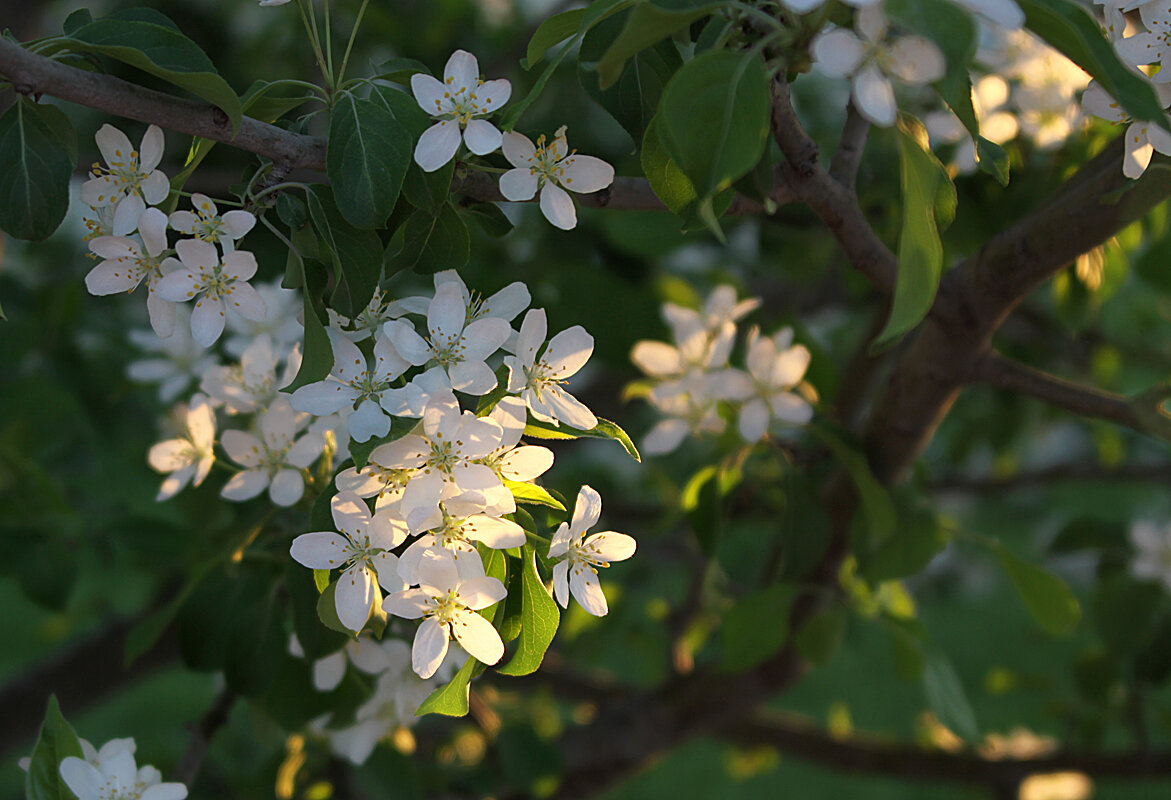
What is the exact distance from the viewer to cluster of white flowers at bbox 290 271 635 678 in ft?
1.44

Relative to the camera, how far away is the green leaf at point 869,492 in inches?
29.1

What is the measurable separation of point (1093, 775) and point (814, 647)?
53cm

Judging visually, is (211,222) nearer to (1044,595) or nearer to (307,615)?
(307,615)

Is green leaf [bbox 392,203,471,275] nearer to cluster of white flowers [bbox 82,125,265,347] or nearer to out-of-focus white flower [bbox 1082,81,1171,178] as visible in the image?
cluster of white flowers [bbox 82,125,265,347]

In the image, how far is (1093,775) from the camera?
1153 millimetres

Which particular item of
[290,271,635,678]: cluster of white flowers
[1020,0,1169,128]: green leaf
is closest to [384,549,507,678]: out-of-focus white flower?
[290,271,635,678]: cluster of white flowers

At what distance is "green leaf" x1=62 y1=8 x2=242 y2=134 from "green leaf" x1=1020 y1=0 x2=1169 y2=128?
1.15ft

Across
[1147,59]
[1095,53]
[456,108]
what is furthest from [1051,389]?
[456,108]

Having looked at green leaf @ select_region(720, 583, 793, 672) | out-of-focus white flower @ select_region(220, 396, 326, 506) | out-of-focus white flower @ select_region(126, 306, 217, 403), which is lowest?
green leaf @ select_region(720, 583, 793, 672)

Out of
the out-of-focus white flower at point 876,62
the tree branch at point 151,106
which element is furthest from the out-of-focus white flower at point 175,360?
the out-of-focus white flower at point 876,62

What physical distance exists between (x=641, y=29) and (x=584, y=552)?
259 mm

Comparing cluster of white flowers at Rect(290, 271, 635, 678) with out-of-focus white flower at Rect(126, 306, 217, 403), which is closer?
cluster of white flowers at Rect(290, 271, 635, 678)

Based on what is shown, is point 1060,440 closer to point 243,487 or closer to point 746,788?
point 746,788

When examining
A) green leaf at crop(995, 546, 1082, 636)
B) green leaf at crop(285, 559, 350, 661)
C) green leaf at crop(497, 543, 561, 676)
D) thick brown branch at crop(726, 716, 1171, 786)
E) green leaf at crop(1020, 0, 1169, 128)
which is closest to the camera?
green leaf at crop(1020, 0, 1169, 128)
